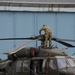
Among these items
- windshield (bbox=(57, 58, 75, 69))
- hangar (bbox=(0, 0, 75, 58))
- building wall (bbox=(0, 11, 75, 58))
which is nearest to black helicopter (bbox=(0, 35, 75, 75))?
windshield (bbox=(57, 58, 75, 69))

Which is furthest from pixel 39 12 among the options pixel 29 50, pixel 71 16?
pixel 29 50

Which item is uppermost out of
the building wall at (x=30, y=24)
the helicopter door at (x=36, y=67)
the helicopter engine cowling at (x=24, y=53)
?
the building wall at (x=30, y=24)

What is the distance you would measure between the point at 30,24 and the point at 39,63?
7.59m

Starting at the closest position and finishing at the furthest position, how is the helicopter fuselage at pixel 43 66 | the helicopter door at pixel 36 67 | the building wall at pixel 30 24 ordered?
the helicopter fuselage at pixel 43 66
the helicopter door at pixel 36 67
the building wall at pixel 30 24

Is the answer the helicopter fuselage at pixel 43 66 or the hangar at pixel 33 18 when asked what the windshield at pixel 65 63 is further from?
the hangar at pixel 33 18

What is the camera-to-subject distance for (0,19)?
18.6 m

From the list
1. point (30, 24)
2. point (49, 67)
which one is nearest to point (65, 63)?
point (49, 67)

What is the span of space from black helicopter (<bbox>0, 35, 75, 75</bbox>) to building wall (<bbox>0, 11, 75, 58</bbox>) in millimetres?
6027

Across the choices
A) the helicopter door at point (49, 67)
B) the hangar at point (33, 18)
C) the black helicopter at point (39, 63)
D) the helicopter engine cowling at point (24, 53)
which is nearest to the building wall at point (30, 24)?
the hangar at point (33, 18)

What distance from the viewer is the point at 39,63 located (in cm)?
1155

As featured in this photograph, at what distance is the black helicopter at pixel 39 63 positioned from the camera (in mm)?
11188

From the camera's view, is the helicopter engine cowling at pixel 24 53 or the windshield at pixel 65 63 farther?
the helicopter engine cowling at pixel 24 53

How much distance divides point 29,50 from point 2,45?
22.0ft

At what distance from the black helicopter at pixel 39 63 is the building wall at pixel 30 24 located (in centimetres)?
603
